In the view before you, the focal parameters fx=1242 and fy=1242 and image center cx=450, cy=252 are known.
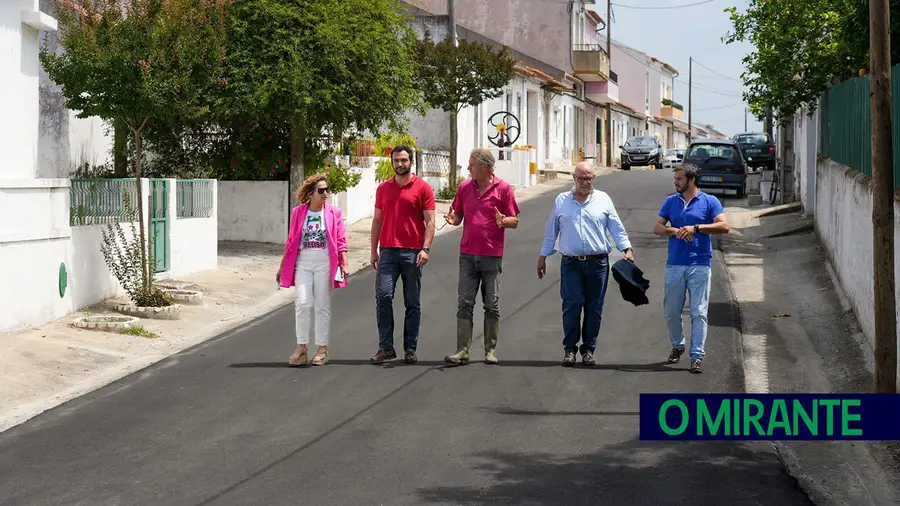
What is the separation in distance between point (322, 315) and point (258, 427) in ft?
8.60

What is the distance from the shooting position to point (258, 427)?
9.26 m

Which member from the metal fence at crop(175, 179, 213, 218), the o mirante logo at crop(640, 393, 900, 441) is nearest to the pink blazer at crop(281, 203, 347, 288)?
the o mirante logo at crop(640, 393, 900, 441)

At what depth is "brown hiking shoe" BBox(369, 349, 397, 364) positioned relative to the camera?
1191 cm

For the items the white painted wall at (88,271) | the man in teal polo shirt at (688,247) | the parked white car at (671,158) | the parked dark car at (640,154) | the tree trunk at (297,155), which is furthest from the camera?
the parked dark car at (640,154)

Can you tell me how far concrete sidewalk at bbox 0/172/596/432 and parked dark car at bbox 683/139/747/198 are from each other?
17.4 m

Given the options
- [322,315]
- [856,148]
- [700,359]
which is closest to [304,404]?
[322,315]

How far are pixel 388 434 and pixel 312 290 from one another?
10.4 feet

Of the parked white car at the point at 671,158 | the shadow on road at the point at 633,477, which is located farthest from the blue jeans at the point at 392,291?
the parked white car at the point at 671,158

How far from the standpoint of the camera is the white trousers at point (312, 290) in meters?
11.8

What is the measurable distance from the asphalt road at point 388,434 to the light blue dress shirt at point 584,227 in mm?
1132

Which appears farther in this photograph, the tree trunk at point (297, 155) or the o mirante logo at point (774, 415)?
the tree trunk at point (297, 155)

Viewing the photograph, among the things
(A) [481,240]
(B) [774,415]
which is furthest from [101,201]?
(B) [774,415]

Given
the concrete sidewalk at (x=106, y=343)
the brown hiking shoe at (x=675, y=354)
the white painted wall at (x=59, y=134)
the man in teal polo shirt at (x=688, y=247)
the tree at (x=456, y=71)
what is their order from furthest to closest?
the tree at (x=456, y=71) → the white painted wall at (x=59, y=134) → the brown hiking shoe at (x=675, y=354) → the man in teal polo shirt at (x=688, y=247) → the concrete sidewalk at (x=106, y=343)

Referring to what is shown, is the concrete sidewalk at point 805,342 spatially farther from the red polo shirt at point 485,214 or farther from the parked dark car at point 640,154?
the parked dark car at point 640,154
